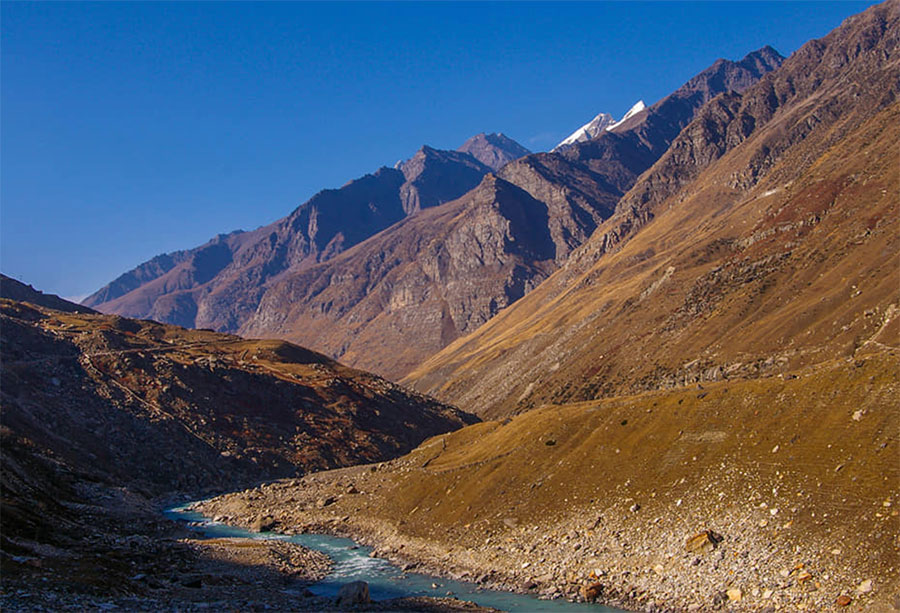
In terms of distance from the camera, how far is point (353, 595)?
44.9 m

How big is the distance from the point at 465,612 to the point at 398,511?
1228 inches

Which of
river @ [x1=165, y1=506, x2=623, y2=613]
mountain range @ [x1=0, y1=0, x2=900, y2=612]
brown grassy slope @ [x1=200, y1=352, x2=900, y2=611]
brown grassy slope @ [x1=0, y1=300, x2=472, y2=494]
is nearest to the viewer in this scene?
brown grassy slope @ [x1=200, y1=352, x2=900, y2=611]

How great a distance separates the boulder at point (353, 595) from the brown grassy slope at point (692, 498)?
11469mm

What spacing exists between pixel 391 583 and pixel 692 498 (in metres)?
25.8

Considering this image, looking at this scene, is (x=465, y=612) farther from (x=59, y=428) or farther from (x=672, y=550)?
(x=59, y=428)

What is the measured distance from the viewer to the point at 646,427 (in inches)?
2347

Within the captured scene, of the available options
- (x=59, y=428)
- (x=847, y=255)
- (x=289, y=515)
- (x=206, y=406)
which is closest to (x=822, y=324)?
(x=847, y=255)

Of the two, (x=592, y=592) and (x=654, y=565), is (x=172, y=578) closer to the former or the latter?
(x=592, y=592)

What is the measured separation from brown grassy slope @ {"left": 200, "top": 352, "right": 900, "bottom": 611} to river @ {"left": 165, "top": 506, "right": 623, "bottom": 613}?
2322mm

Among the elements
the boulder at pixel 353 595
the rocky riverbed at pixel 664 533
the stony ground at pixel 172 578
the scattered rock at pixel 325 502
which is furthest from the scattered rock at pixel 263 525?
the boulder at pixel 353 595

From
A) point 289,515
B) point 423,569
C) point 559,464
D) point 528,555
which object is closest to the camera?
point 528,555

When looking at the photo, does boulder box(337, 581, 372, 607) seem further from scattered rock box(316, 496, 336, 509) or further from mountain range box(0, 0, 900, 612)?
scattered rock box(316, 496, 336, 509)

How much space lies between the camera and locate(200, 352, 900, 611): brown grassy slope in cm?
3722

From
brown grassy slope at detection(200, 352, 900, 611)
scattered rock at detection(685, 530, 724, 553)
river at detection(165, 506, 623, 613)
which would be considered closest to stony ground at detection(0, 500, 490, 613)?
river at detection(165, 506, 623, 613)
